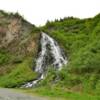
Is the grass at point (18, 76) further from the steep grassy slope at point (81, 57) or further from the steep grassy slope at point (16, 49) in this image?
the steep grassy slope at point (81, 57)

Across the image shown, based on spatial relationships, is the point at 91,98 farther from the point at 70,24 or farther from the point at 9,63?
the point at 70,24

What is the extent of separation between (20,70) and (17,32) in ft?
57.1

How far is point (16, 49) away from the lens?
75.4m

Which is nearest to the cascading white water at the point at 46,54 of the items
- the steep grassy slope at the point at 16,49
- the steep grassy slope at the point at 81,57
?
the steep grassy slope at the point at 16,49

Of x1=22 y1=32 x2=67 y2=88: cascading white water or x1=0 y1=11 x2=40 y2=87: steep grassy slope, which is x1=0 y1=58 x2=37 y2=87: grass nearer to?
x1=0 y1=11 x2=40 y2=87: steep grassy slope

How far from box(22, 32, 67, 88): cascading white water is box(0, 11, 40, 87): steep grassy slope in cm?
130

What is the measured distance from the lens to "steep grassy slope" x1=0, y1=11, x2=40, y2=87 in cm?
6272

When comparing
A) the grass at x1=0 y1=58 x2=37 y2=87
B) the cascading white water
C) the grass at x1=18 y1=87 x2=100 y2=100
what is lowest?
the grass at x1=18 y1=87 x2=100 y2=100

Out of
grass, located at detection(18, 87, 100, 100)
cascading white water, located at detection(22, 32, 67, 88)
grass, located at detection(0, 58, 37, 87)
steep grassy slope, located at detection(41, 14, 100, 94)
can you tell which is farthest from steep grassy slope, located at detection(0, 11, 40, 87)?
grass, located at detection(18, 87, 100, 100)

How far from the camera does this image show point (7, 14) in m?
83.8

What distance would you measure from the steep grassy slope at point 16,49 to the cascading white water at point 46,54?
4.28 ft

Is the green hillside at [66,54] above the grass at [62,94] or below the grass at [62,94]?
above

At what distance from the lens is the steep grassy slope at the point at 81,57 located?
49.3 m

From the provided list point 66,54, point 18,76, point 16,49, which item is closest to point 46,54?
point 66,54
